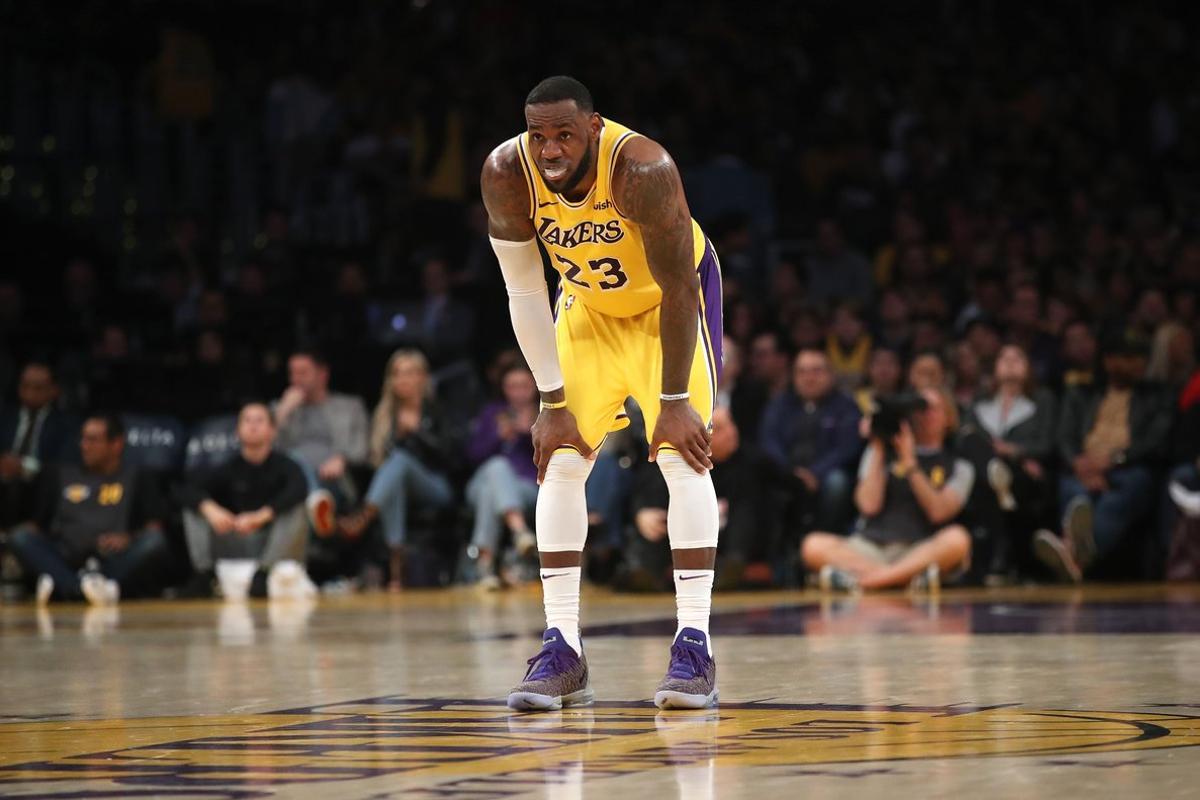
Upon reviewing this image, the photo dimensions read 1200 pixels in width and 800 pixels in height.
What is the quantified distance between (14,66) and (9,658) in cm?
900

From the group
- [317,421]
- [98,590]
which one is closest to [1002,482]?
[317,421]

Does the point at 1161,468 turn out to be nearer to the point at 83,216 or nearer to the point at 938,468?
the point at 938,468

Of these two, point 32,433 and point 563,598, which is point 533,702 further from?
point 32,433

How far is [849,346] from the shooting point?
40.7ft

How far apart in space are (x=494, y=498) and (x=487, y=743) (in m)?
7.44

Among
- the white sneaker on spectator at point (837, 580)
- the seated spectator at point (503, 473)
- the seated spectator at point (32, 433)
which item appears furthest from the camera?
the seated spectator at point (32, 433)

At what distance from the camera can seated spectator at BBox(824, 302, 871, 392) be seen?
1224 cm

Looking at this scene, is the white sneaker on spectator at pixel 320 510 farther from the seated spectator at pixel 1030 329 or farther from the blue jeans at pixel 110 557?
the seated spectator at pixel 1030 329

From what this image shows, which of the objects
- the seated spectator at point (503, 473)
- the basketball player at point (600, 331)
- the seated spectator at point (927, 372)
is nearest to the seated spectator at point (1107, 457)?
the seated spectator at point (927, 372)

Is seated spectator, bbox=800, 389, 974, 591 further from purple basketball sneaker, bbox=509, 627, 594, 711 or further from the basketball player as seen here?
purple basketball sneaker, bbox=509, 627, 594, 711

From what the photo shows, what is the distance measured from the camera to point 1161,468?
1101 centimetres

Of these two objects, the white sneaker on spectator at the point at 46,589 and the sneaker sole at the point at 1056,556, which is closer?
the sneaker sole at the point at 1056,556

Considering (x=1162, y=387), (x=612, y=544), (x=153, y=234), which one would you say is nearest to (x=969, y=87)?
(x=1162, y=387)

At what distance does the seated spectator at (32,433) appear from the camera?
38.4ft
